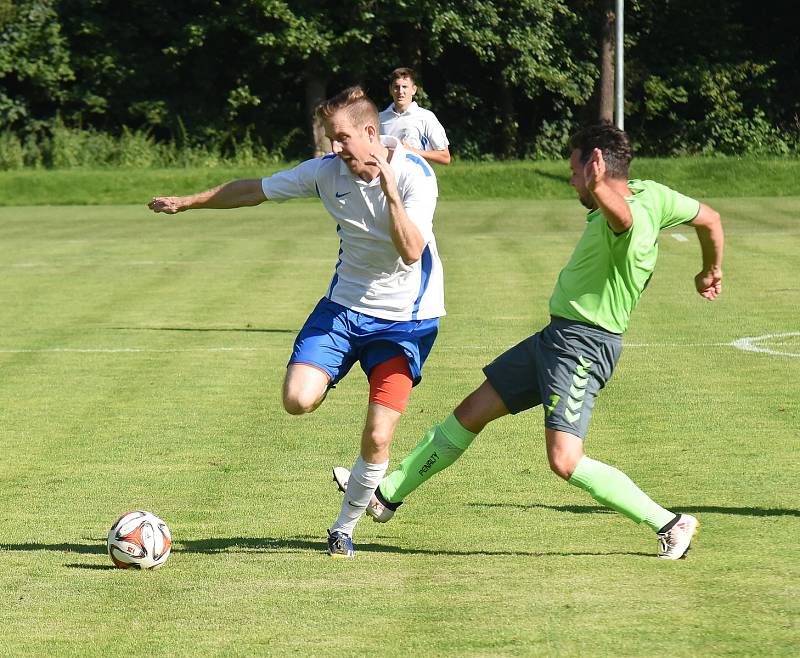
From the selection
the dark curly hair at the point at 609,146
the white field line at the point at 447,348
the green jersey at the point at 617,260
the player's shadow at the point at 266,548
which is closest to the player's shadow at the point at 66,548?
the player's shadow at the point at 266,548

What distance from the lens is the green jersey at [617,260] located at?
19.9 ft

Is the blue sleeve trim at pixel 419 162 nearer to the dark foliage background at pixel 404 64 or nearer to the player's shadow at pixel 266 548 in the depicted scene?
the player's shadow at pixel 266 548

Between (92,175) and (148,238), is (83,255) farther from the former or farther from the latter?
(92,175)

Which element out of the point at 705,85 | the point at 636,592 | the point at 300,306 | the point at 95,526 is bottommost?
the point at 705,85

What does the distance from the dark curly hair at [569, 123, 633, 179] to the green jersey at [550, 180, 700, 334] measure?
172 millimetres

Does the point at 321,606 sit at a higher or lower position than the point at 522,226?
higher

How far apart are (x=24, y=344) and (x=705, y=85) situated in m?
41.3

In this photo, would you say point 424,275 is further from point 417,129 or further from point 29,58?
point 29,58

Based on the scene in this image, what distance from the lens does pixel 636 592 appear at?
221 inches

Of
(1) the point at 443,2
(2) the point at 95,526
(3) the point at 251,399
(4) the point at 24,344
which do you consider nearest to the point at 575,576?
(2) the point at 95,526

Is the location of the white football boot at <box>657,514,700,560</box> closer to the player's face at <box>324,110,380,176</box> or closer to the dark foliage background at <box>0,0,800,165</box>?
the player's face at <box>324,110,380,176</box>

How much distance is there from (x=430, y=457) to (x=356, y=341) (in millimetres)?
645

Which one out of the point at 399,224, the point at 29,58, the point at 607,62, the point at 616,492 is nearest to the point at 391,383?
the point at 399,224

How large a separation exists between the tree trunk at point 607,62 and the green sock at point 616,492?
43133mm
